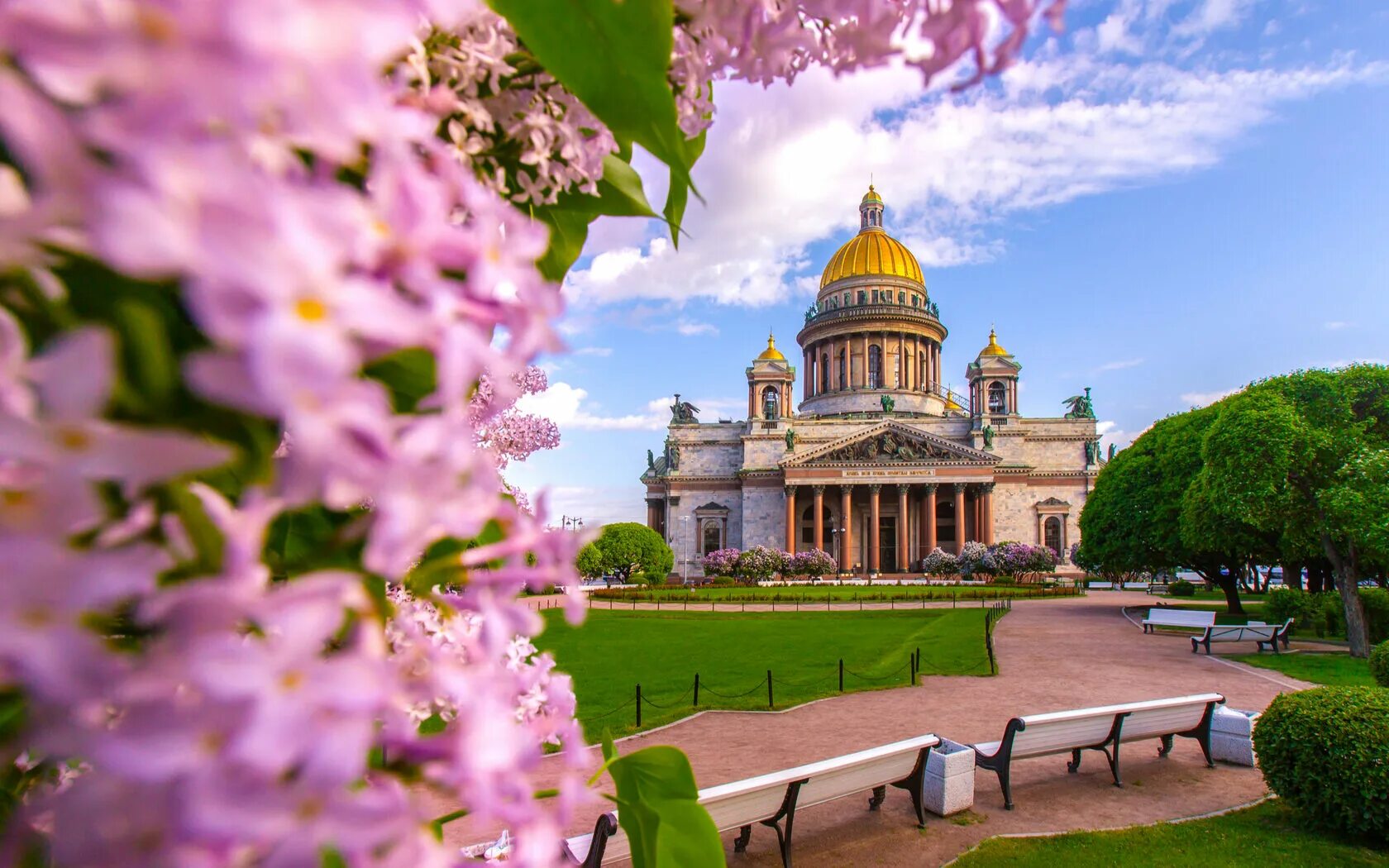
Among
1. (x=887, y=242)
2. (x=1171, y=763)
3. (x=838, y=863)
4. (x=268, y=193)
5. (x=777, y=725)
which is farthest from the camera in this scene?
(x=887, y=242)

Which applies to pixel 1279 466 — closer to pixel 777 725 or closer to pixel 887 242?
pixel 777 725

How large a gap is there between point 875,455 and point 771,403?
33.7 ft

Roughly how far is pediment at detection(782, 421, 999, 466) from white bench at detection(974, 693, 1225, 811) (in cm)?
4743

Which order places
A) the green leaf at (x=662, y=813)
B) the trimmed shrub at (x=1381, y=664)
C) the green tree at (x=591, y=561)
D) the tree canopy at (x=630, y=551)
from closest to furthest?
the green leaf at (x=662, y=813) < the trimmed shrub at (x=1381, y=664) < the green tree at (x=591, y=561) < the tree canopy at (x=630, y=551)

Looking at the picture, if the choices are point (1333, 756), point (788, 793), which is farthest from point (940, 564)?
point (788, 793)

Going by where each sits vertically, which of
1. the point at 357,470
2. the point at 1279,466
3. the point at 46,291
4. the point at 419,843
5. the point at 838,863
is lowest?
the point at 838,863

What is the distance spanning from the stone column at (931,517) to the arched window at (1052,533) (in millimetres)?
8028

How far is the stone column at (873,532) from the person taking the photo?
2238 inches

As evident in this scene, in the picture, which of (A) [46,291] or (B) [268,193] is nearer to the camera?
(B) [268,193]

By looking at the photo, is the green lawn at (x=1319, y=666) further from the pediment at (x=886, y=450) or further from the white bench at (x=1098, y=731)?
the pediment at (x=886, y=450)

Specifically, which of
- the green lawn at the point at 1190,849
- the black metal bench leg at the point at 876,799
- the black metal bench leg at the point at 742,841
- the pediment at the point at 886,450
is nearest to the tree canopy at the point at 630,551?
the pediment at the point at 886,450

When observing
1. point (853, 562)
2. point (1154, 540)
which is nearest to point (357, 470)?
point (1154, 540)

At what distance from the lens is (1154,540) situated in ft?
97.7

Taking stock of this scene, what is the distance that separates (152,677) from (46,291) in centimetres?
24
